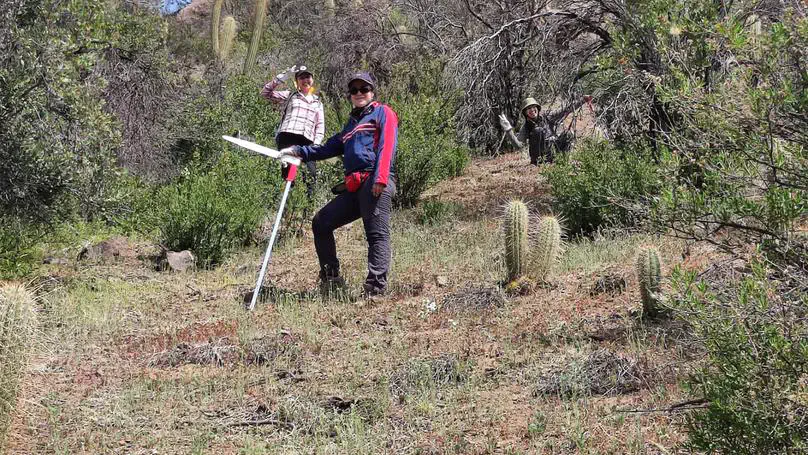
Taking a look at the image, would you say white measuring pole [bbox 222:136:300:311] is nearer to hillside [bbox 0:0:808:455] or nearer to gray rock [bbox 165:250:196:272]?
hillside [bbox 0:0:808:455]

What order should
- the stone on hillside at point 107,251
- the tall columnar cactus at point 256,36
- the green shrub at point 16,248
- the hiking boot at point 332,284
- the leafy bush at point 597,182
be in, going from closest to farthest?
the hiking boot at point 332,284 → the green shrub at point 16,248 → the leafy bush at point 597,182 → the stone on hillside at point 107,251 → the tall columnar cactus at point 256,36

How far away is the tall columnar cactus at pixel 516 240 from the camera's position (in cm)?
713

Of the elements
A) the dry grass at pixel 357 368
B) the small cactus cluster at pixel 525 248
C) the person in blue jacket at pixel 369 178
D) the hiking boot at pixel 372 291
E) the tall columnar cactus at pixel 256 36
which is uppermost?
the tall columnar cactus at pixel 256 36

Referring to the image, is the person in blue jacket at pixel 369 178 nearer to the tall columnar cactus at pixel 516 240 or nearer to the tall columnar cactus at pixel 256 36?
the tall columnar cactus at pixel 516 240

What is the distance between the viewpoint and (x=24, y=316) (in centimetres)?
414

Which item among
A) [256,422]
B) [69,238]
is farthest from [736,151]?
[69,238]

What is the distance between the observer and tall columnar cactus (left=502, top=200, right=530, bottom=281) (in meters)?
7.13

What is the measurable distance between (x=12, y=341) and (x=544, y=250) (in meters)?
4.36

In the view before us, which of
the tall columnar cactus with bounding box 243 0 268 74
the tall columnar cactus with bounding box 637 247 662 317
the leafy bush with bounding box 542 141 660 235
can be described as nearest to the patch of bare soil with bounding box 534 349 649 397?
the tall columnar cactus with bounding box 637 247 662 317

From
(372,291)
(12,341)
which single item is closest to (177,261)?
(372,291)

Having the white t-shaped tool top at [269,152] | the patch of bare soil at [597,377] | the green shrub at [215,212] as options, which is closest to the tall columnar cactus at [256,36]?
the green shrub at [215,212]

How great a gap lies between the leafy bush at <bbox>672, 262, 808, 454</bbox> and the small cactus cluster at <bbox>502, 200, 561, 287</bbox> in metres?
3.96

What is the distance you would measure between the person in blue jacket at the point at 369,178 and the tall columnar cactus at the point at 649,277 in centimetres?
216

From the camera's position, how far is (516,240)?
7.13 m
